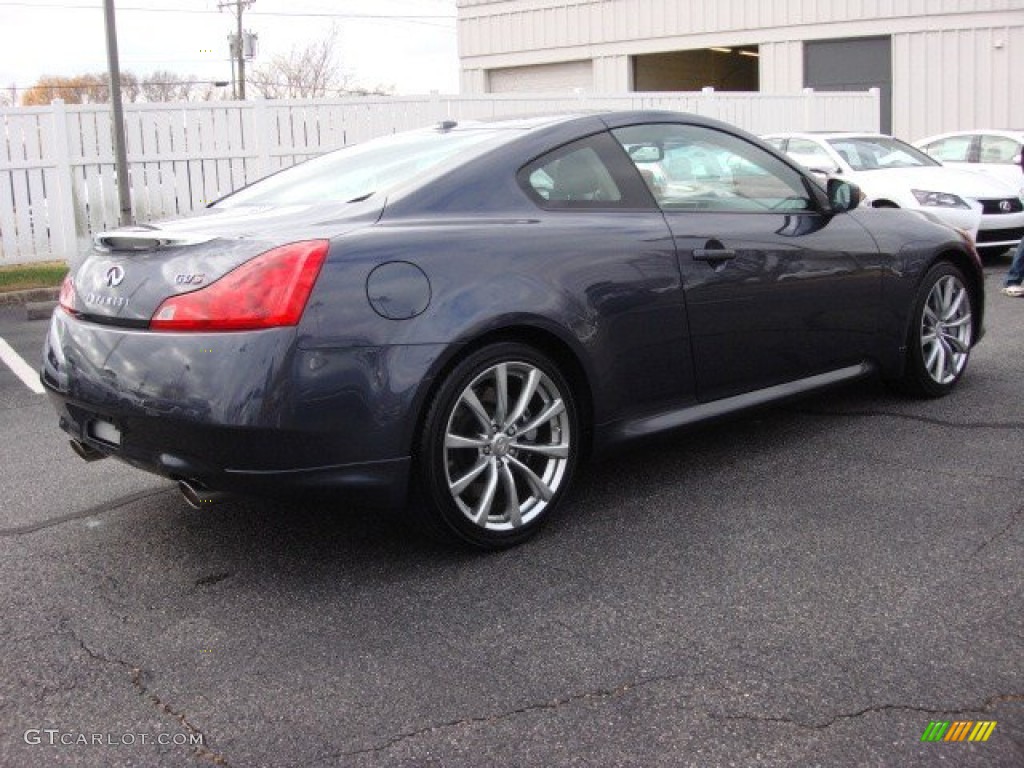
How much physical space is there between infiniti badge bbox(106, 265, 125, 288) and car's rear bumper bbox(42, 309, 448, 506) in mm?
158

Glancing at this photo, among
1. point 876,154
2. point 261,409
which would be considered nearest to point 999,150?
point 876,154

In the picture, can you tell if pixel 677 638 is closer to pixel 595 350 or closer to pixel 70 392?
pixel 595 350

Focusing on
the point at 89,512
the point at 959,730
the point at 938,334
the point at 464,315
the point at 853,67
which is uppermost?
the point at 853,67

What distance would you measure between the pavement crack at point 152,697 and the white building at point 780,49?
845 inches

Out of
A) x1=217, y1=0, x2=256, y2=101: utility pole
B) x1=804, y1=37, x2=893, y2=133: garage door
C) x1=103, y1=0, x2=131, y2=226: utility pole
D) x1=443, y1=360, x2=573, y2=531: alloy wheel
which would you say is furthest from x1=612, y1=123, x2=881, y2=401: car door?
x1=217, y1=0, x2=256, y2=101: utility pole

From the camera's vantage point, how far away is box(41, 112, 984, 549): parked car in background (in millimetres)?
3354

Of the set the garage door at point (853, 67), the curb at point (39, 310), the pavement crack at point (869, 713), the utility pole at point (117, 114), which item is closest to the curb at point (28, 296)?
the curb at point (39, 310)

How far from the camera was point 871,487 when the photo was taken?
4.44m

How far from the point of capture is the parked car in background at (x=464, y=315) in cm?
335

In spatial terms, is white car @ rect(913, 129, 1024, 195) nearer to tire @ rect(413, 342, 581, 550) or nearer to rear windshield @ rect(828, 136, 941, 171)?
rear windshield @ rect(828, 136, 941, 171)

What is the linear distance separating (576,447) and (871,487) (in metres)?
1.26

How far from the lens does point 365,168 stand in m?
4.39

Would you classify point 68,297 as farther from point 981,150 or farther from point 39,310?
point 981,150

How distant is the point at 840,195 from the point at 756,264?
0.82m
